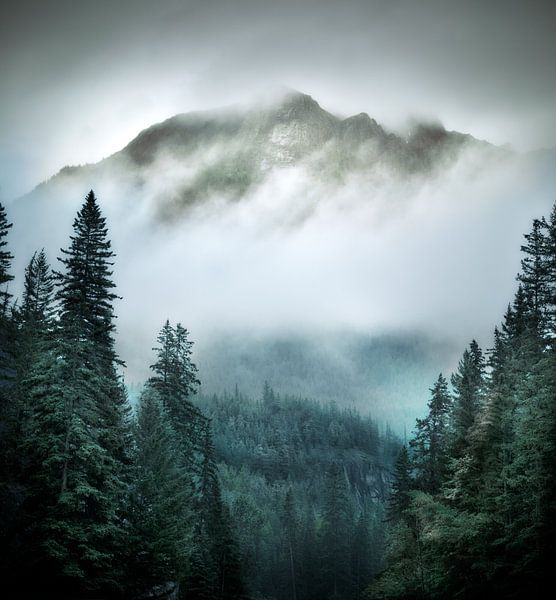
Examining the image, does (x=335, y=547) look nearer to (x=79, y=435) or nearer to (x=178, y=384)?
(x=178, y=384)

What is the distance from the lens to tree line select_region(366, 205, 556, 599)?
2828 centimetres

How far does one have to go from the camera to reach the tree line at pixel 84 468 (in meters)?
25.8

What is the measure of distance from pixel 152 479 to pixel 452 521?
19.1 metres

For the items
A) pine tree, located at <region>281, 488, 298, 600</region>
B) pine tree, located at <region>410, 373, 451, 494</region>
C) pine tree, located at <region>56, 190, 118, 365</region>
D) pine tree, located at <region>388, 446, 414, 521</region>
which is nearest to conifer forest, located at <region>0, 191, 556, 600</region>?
pine tree, located at <region>56, 190, 118, 365</region>

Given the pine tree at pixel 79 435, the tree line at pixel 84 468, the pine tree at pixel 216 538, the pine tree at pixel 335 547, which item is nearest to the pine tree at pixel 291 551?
the pine tree at pixel 335 547

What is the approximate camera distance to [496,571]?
101 feet

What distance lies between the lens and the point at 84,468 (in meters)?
27.6

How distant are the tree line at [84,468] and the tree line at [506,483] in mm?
17141

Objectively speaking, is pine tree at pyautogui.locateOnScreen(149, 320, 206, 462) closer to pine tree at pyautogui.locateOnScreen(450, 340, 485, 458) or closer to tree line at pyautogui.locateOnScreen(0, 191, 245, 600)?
tree line at pyautogui.locateOnScreen(0, 191, 245, 600)

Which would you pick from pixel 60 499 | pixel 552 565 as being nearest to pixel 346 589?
pixel 552 565

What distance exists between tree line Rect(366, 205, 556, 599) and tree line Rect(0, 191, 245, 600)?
56.2 ft

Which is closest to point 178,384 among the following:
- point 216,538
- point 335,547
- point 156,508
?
point 156,508

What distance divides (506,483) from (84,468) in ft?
75.8

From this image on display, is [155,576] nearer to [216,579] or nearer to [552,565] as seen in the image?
[216,579]
